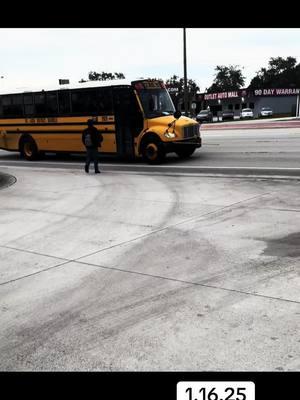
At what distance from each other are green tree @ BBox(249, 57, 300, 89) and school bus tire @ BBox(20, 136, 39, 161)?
122150 millimetres

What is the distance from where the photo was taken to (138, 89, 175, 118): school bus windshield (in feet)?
52.8

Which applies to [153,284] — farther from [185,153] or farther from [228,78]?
[228,78]

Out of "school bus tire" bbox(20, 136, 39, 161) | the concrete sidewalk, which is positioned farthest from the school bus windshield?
the concrete sidewalk

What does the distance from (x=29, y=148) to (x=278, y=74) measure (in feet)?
446

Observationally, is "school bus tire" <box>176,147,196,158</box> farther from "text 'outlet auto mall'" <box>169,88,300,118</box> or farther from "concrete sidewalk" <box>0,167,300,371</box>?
"text 'outlet auto mall'" <box>169,88,300,118</box>

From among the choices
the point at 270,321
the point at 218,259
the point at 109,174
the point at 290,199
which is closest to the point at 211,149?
the point at 109,174

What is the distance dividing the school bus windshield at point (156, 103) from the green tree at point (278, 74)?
123 metres

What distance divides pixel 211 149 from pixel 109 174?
662 cm

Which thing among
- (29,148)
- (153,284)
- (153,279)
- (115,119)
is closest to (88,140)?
(115,119)

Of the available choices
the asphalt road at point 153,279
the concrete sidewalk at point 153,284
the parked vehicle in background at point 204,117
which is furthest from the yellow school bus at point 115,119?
the parked vehicle in background at point 204,117

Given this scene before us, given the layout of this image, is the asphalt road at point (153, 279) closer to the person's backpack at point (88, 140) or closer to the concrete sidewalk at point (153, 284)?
the concrete sidewalk at point (153, 284)
